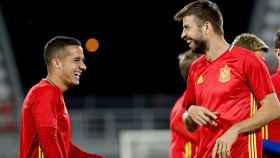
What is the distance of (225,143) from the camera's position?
3.84 metres

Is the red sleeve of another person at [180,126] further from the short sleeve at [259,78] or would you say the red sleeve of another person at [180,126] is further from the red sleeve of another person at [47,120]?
the short sleeve at [259,78]

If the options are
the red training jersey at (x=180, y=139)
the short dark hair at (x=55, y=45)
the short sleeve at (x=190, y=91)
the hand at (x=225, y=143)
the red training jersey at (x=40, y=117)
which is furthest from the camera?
the red training jersey at (x=180, y=139)

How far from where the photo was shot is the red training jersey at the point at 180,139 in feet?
16.2

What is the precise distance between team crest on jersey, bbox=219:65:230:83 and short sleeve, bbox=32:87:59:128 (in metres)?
1.02

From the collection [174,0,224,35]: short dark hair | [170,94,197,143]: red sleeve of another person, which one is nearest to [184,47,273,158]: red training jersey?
[174,0,224,35]: short dark hair

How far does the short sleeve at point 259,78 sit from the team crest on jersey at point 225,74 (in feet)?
0.40

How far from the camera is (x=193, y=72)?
4.25 meters

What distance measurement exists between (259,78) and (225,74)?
0.20 metres

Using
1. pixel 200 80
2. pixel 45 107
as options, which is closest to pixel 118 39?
pixel 45 107

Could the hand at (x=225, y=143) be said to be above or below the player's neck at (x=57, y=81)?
below

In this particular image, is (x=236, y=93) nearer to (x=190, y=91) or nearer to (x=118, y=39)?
(x=190, y=91)

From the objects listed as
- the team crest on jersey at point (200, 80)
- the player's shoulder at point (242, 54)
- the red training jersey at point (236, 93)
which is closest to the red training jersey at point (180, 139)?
the team crest on jersey at point (200, 80)

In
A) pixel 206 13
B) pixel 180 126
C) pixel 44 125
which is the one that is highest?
pixel 206 13

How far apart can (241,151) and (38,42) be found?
18.9 metres
